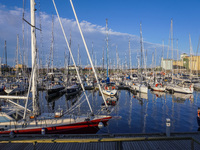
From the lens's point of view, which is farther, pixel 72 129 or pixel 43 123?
pixel 72 129

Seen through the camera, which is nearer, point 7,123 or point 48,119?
point 7,123

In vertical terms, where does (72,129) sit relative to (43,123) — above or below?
below

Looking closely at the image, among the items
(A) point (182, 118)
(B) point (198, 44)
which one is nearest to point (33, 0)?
(A) point (182, 118)

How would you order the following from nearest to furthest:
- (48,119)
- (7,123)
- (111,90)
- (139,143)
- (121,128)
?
1. (139,143)
2. (7,123)
3. (48,119)
4. (121,128)
5. (111,90)

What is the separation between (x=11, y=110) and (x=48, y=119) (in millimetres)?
3927

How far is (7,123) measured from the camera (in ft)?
48.4

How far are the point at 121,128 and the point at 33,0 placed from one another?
17.5 metres

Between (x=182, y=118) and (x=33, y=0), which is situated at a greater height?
(x=33, y=0)

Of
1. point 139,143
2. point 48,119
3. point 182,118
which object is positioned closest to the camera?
point 139,143

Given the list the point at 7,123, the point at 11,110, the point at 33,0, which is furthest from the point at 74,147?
the point at 33,0

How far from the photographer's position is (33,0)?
15656 mm

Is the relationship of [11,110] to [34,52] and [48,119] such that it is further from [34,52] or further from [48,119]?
[34,52]

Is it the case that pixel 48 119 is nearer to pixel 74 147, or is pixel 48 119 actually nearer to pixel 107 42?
pixel 74 147

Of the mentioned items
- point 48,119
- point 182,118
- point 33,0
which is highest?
point 33,0
